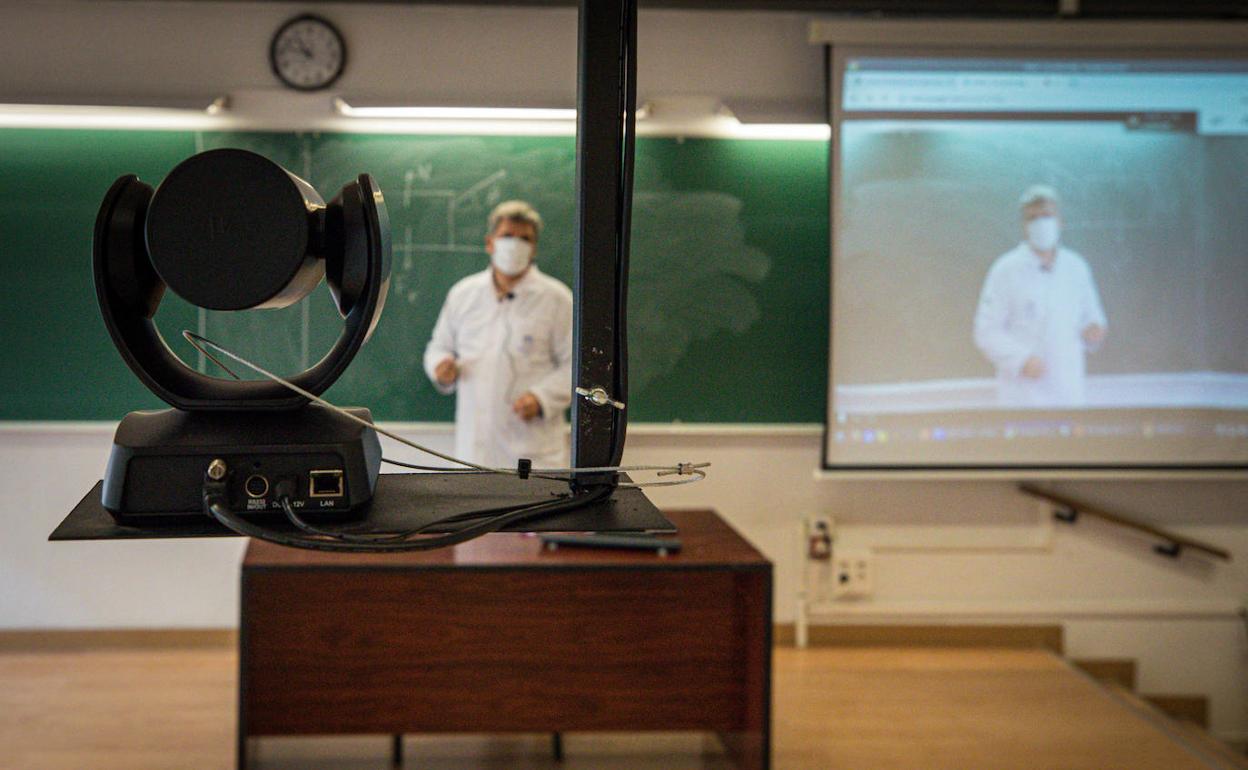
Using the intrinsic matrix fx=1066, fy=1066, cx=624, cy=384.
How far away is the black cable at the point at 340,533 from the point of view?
59cm

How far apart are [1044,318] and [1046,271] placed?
168 millimetres

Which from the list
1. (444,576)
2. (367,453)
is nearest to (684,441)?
(444,576)

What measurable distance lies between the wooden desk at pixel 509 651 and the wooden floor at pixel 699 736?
30 cm

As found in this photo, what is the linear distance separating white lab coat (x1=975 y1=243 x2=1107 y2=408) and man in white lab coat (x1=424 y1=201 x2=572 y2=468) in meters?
1.58

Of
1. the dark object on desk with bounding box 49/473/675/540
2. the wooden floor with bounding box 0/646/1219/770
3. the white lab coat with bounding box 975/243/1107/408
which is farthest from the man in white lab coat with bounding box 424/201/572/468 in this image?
the dark object on desk with bounding box 49/473/675/540

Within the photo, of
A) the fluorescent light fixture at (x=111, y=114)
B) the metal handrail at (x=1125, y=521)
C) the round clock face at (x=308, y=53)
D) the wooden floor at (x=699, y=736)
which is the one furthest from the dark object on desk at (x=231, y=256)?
the metal handrail at (x=1125, y=521)

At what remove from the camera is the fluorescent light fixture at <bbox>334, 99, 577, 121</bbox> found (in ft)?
12.0

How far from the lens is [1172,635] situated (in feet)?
13.3

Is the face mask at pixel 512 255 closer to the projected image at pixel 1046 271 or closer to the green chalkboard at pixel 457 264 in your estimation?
the green chalkboard at pixel 457 264

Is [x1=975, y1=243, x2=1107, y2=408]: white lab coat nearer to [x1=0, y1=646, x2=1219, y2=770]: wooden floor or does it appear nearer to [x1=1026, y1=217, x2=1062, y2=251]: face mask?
[x1=1026, y1=217, x2=1062, y2=251]: face mask

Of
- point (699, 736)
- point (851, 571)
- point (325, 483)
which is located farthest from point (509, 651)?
point (325, 483)

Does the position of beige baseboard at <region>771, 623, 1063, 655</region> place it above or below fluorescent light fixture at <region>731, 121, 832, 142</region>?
below

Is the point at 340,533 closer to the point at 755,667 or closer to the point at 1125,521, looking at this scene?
the point at 755,667

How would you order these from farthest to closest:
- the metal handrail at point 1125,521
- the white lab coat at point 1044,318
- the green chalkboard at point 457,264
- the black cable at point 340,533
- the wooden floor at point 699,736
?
the metal handrail at point 1125,521
the white lab coat at point 1044,318
the green chalkboard at point 457,264
the wooden floor at point 699,736
the black cable at point 340,533
